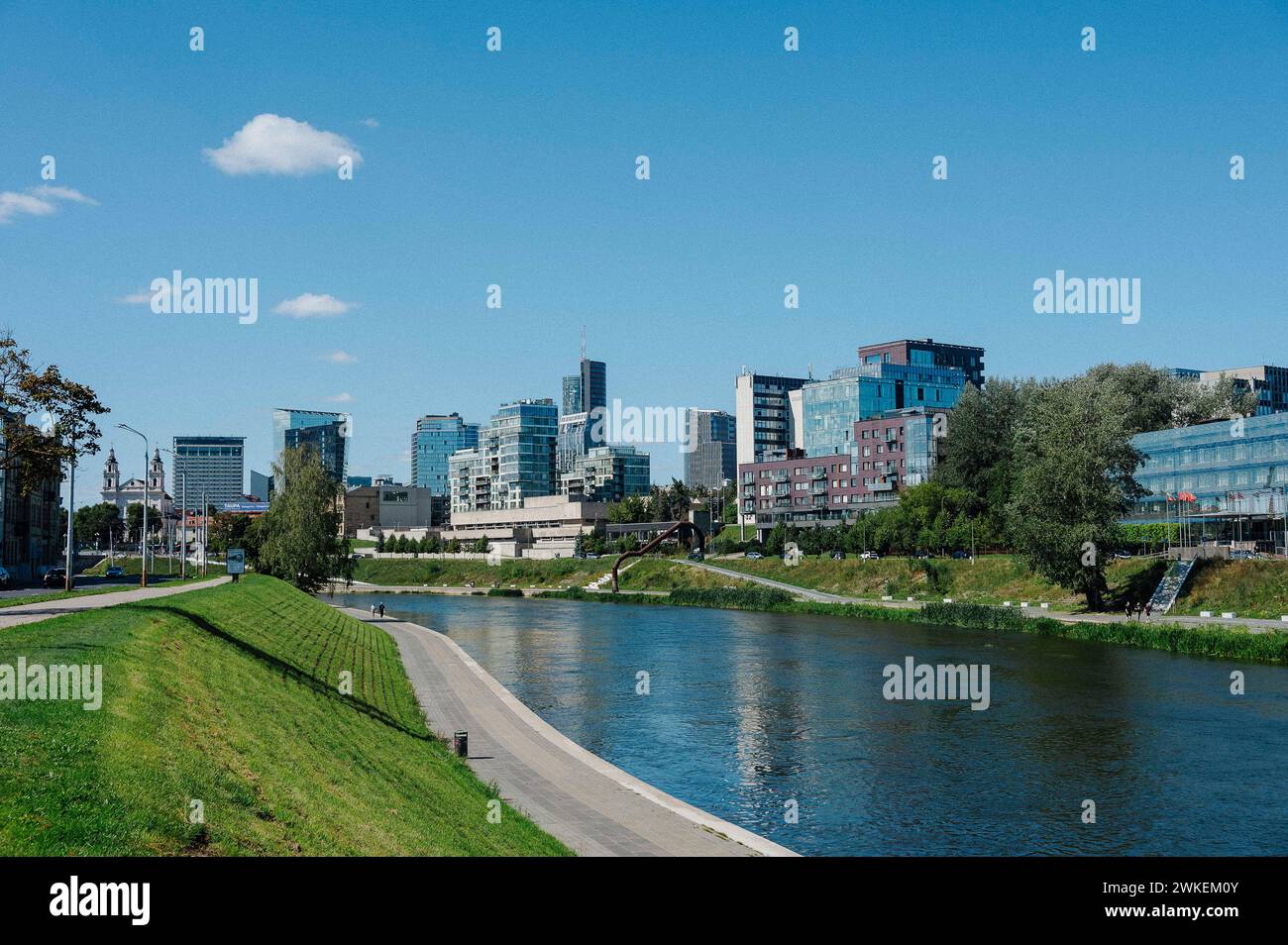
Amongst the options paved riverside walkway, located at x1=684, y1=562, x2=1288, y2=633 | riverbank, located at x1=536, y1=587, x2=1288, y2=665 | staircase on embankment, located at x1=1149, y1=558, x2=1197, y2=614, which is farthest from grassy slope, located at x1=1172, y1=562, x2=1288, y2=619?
riverbank, located at x1=536, y1=587, x2=1288, y2=665

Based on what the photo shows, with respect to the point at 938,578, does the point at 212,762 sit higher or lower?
higher

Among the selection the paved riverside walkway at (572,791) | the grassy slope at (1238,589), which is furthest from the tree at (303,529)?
the grassy slope at (1238,589)

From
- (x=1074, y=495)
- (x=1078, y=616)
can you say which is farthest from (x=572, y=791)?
(x=1074, y=495)

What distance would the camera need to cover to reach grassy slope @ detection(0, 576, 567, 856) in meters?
14.1

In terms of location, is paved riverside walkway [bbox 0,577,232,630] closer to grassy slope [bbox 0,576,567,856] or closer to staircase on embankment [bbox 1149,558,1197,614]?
grassy slope [bbox 0,576,567,856]

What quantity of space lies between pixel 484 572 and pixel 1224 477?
11705 centimetres

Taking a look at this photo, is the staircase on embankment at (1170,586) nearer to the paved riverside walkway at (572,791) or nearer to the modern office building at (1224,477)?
the modern office building at (1224,477)

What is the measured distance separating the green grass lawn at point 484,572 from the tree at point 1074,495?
85909mm

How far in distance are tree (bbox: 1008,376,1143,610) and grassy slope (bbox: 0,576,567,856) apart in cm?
5645

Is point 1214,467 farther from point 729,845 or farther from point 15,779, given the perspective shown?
point 15,779

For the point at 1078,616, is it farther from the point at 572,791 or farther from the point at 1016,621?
the point at 572,791

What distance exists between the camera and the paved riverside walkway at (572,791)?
71.4ft

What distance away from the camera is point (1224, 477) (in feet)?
319
